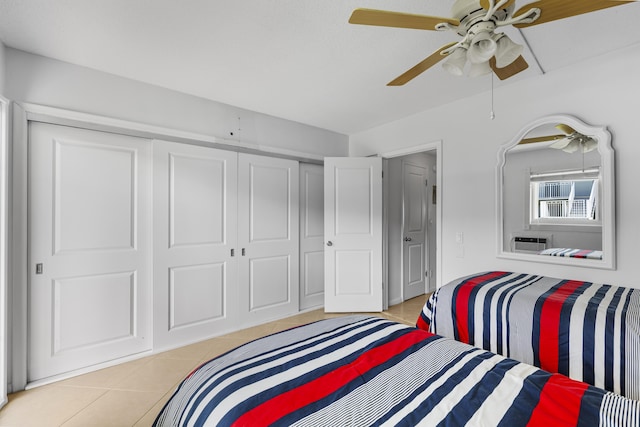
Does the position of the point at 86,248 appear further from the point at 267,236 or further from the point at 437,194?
the point at 437,194

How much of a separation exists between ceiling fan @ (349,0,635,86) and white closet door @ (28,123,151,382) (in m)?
2.29

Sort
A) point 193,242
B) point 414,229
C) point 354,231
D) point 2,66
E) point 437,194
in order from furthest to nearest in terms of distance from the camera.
A: point 414,229
point 354,231
point 437,194
point 193,242
point 2,66

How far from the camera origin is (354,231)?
3713mm

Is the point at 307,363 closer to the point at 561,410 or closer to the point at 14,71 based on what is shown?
the point at 561,410

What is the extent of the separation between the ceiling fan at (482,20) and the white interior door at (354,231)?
7.45 feet

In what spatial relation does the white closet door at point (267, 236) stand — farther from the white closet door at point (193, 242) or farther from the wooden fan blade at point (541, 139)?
the wooden fan blade at point (541, 139)

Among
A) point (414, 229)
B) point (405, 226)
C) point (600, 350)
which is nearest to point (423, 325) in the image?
point (600, 350)

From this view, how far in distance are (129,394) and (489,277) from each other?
2720 mm

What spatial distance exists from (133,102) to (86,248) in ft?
4.16

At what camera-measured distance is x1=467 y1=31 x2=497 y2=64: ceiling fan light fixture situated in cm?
126

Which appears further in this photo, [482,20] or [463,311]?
[463,311]

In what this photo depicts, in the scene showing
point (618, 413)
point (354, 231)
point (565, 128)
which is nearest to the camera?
point (618, 413)

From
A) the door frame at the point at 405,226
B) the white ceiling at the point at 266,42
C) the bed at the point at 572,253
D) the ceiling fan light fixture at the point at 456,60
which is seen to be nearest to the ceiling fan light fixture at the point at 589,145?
the white ceiling at the point at 266,42

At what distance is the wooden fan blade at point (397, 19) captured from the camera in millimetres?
1161
